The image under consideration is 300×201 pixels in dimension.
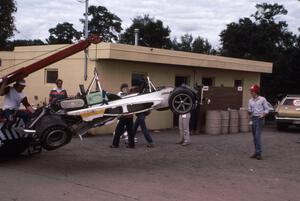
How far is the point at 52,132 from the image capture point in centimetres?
947

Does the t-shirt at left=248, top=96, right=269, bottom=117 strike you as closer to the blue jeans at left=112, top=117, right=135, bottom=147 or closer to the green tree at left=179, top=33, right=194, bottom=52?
the blue jeans at left=112, top=117, right=135, bottom=147

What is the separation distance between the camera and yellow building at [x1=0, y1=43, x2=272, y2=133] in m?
17.1

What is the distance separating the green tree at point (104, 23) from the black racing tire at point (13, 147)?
140 ft

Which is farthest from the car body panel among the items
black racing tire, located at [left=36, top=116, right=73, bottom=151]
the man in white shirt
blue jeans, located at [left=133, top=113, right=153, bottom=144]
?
the man in white shirt

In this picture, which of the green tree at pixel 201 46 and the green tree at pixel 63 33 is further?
the green tree at pixel 201 46

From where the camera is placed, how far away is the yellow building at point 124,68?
1711 centimetres

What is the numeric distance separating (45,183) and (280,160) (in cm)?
631

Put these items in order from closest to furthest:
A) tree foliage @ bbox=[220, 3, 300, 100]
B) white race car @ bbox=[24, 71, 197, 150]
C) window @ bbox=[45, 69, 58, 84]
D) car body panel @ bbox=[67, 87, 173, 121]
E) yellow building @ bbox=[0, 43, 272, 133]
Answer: white race car @ bbox=[24, 71, 197, 150], car body panel @ bbox=[67, 87, 173, 121], yellow building @ bbox=[0, 43, 272, 133], window @ bbox=[45, 69, 58, 84], tree foliage @ bbox=[220, 3, 300, 100]

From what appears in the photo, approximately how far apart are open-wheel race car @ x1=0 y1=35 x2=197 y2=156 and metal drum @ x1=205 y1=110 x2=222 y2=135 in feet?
26.0

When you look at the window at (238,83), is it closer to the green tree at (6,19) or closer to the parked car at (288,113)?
the parked car at (288,113)

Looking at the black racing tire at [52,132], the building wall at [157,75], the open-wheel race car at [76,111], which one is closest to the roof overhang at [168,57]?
the building wall at [157,75]

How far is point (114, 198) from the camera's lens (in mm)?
7891

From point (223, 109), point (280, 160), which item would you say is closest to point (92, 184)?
point (280, 160)

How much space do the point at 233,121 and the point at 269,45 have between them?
59.8ft
